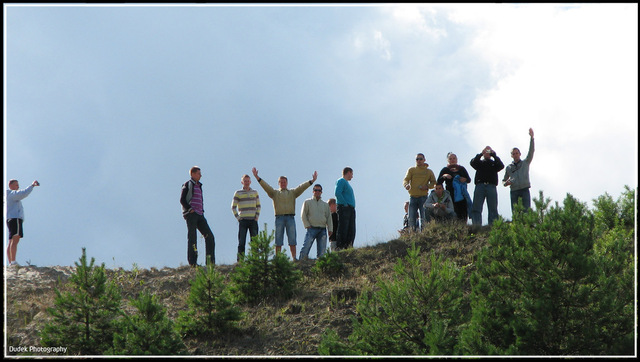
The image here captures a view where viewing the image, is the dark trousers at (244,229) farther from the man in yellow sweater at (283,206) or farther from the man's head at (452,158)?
the man's head at (452,158)

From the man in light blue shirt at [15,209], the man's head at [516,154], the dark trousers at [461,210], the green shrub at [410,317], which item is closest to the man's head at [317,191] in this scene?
the dark trousers at [461,210]

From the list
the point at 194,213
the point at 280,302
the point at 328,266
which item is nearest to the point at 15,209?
the point at 194,213

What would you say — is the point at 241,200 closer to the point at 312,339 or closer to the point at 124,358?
the point at 312,339

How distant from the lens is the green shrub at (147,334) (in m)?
9.45

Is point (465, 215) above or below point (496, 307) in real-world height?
above

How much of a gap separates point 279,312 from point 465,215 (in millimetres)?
5587

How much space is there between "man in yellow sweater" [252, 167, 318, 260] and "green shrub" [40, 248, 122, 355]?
440 centimetres

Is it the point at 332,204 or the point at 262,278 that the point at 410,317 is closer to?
the point at 262,278

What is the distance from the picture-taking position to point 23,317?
11914 millimetres

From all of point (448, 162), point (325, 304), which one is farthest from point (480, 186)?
point (325, 304)

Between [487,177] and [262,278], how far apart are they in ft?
18.0

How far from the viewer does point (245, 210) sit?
13.6m

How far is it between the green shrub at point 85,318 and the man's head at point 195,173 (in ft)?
11.4

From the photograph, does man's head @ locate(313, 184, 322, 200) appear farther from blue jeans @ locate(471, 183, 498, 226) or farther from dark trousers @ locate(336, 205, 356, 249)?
blue jeans @ locate(471, 183, 498, 226)
